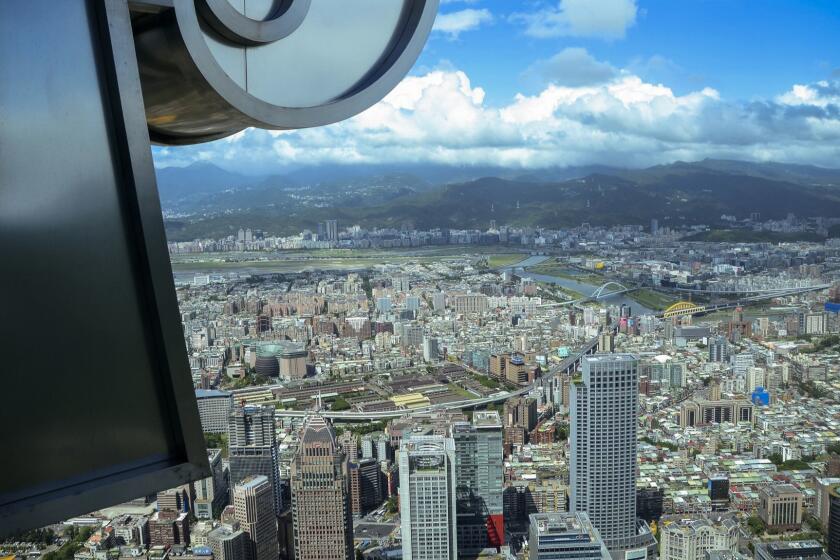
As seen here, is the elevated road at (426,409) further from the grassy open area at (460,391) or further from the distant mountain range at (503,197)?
the distant mountain range at (503,197)

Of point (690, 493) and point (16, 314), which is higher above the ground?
point (16, 314)

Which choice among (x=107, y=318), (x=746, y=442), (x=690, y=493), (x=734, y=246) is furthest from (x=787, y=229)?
(x=107, y=318)

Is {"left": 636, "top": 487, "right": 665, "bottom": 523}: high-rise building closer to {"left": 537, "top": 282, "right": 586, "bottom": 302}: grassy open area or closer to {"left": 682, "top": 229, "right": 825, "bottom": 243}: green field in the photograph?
{"left": 537, "top": 282, "right": 586, "bottom": 302}: grassy open area

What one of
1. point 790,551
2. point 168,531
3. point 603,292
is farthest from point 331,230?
point 790,551

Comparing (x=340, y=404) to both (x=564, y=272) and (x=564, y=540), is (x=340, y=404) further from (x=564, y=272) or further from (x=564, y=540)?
(x=564, y=272)

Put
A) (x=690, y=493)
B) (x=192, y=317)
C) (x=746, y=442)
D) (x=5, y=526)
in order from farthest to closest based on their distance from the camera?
1. (x=192, y=317)
2. (x=746, y=442)
3. (x=690, y=493)
4. (x=5, y=526)

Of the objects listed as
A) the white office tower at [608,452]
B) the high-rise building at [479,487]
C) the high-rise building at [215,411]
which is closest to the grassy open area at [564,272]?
the white office tower at [608,452]

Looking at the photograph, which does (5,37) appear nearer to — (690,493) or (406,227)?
(690,493)
